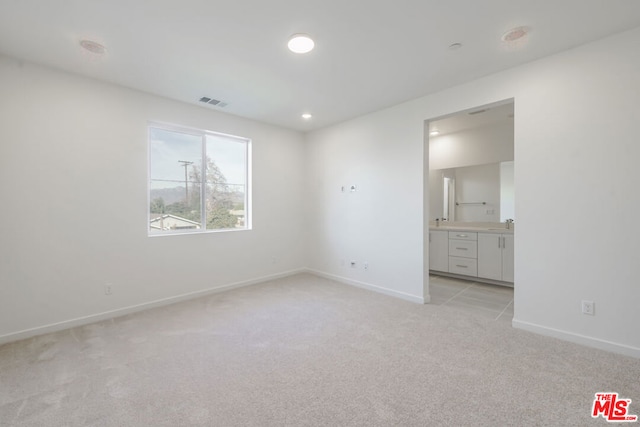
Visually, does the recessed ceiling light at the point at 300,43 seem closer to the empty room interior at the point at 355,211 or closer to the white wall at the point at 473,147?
the empty room interior at the point at 355,211

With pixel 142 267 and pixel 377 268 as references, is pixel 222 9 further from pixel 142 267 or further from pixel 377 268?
pixel 377 268

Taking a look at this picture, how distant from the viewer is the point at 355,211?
4516 millimetres

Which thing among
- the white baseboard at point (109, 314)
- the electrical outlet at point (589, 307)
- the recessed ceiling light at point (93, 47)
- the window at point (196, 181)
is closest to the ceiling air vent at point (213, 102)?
the window at point (196, 181)

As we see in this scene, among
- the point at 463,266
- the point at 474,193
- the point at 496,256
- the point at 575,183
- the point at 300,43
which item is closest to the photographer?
the point at 300,43

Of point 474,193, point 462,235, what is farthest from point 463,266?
point 474,193

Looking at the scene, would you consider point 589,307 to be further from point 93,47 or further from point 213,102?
point 93,47

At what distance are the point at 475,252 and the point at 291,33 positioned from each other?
13.5 feet

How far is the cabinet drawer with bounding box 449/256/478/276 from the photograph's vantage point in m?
4.61

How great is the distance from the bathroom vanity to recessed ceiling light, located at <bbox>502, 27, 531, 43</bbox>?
9.18 feet

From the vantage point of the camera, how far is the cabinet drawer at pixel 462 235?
15.2 feet

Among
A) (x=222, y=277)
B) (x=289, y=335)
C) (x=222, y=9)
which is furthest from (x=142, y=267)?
(x=222, y=9)

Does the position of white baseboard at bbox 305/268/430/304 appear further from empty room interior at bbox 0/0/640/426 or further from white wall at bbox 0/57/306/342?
white wall at bbox 0/57/306/342

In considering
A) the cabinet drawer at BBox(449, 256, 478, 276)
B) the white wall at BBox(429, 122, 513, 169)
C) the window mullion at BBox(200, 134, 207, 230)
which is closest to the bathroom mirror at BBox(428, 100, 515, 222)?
the white wall at BBox(429, 122, 513, 169)

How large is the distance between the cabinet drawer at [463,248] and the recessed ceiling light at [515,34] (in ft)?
10.0
